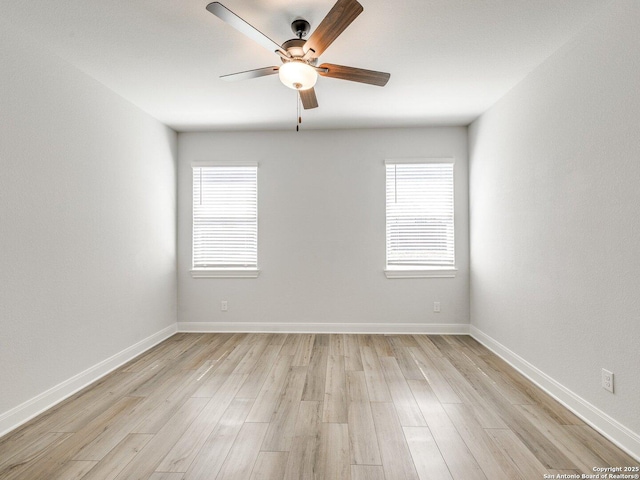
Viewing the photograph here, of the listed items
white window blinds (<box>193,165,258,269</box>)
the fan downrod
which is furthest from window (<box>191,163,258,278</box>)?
the fan downrod

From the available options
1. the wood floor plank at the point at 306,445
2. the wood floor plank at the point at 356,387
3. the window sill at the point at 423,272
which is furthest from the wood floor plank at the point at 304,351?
the window sill at the point at 423,272

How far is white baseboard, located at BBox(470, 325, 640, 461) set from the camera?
200 centimetres

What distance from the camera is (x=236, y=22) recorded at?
1.91 m

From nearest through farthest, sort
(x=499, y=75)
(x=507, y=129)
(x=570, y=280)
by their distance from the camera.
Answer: (x=570, y=280), (x=499, y=75), (x=507, y=129)

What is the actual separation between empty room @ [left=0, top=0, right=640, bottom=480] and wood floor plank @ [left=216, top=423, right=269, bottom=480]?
0.7 inches

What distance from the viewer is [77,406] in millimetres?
2592

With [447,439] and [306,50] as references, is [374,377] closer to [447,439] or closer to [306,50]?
[447,439]

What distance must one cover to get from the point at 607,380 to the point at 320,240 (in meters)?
3.12

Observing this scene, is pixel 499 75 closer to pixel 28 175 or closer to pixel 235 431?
pixel 235 431

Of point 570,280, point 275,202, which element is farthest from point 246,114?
point 570,280

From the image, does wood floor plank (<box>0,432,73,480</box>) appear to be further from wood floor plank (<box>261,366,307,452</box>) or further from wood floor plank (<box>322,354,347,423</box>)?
wood floor plank (<box>322,354,347,423</box>)

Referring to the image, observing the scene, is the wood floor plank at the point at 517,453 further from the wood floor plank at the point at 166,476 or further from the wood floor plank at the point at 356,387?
the wood floor plank at the point at 166,476

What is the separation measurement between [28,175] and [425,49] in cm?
304

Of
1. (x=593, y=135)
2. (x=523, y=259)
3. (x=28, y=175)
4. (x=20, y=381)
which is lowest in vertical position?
(x=20, y=381)
